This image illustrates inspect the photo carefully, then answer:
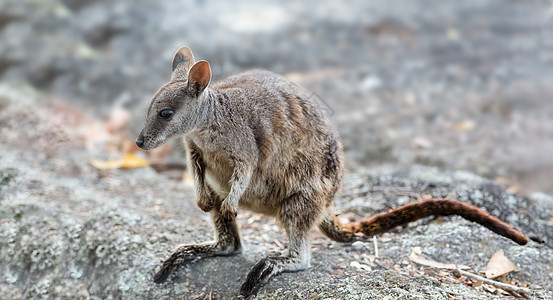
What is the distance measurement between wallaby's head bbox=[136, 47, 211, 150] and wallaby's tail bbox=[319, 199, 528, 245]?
141cm

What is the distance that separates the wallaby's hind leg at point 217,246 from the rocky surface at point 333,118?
0.24 feet

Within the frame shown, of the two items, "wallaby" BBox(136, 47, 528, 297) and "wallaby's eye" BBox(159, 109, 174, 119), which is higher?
"wallaby's eye" BBox(159, 109, 174, 119)

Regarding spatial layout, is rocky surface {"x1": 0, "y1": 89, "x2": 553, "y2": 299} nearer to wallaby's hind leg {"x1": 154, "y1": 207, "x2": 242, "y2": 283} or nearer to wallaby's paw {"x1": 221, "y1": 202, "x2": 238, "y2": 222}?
wallaby's hind leg {"x1": 154, "y1": 207, "x2": 242, "y2": 283}

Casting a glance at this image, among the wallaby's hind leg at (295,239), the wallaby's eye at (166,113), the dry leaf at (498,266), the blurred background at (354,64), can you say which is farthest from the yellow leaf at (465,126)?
the wallaby's eye at (166,113)

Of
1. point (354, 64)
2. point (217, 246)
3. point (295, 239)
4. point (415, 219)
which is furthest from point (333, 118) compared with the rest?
point (354, 64)

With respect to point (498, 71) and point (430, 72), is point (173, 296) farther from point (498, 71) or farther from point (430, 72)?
point (498, 71)

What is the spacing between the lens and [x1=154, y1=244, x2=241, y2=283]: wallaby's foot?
13.9 feet

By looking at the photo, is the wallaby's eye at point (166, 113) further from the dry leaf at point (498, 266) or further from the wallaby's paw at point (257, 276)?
the dry leaf at point (498, 266)

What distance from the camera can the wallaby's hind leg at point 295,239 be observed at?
4132 millimetres

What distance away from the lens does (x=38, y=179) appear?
5645mm

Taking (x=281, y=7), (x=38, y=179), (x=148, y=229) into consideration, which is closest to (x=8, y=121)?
(x=38, y=179)

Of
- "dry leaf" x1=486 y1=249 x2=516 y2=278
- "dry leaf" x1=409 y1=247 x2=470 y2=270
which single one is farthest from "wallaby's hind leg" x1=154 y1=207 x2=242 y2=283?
"dry leaf" x1=486 y1=249 x2=516 y2=278

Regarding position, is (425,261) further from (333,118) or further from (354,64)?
(354,64)

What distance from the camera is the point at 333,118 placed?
5961 mm
